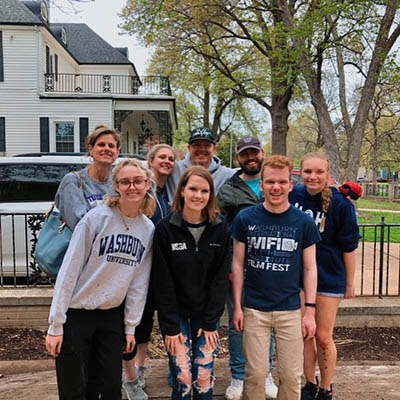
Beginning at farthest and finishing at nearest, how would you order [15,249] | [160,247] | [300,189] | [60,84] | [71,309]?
[60,84] → [15,249] → [300,189] → [160,247] → [71,309]

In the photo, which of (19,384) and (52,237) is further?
(19,384)

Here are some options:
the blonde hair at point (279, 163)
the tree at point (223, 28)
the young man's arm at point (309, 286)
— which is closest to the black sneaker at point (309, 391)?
the young man's arm at point (309, 286)

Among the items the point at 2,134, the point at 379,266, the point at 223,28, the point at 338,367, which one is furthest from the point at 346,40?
the point at 2,134

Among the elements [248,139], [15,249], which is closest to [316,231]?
[248,139]

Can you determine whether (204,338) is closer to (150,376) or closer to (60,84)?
(150,376)

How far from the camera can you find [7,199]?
5695 mm

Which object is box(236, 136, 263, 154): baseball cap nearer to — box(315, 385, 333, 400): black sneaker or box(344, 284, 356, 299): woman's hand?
box(344, 284, 356, 299): woman's hand

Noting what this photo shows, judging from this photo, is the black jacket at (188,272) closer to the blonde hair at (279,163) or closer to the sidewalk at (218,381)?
the blonde hair at (279,163)

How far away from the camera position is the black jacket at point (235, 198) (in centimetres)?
320

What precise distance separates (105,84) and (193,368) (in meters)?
20.4

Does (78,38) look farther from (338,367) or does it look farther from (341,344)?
(338,367)

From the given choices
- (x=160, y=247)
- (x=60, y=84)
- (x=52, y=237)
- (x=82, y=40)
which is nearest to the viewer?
(x=160, y=247)

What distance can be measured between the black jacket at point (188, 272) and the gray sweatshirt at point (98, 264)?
158 mm

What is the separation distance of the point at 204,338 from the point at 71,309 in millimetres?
856
